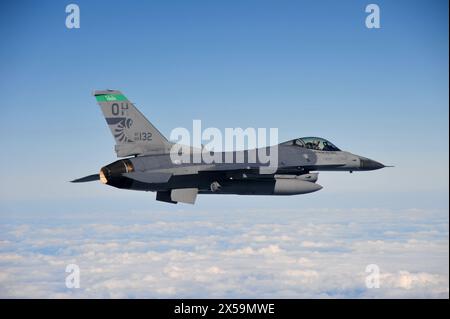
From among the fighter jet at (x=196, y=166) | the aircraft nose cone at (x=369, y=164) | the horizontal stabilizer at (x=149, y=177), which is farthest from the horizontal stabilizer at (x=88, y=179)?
the aircraft nose cone at (x=369, y=164)

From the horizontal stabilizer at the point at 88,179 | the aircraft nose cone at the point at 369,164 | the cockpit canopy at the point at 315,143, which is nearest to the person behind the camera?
the horizontal stabilizer at the point at 88,179

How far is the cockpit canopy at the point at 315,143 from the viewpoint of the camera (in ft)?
97.9

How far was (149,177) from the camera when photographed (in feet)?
→ 83.8

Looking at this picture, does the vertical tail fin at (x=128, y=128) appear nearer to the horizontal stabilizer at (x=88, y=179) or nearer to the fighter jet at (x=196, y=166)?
the fighter jet at (x=196, y=166)

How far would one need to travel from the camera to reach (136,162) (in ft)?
85.7

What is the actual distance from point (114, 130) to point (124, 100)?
59.3 inches

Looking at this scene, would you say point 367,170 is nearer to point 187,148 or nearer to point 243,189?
point 243,189

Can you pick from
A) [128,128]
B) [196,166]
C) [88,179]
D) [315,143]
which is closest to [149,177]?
[196,166]

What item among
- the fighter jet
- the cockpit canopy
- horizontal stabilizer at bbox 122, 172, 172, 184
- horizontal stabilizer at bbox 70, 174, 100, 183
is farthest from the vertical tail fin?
the cockpit canopy

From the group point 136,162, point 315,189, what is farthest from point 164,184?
point 315,189

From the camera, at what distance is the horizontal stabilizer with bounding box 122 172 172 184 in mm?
25453

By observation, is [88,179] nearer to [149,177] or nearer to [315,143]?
[149,177]

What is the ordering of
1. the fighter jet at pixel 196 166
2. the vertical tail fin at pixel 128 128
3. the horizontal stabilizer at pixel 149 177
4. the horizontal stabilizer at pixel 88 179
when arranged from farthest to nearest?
the vertical tail fin at pixel 128 128, the horizontal stabilizer at pixel 88 179, the fighter jet at pixel 196 166, the horizontal stabilizer at pixel 149 177

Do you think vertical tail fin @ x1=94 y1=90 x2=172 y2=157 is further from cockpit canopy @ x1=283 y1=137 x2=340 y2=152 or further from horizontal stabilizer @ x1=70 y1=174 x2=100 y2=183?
cockpit canopy @ x1=283 y1=137 x2=340 y2=152
